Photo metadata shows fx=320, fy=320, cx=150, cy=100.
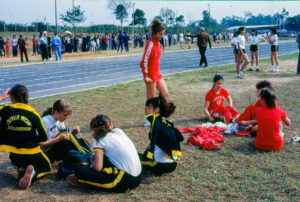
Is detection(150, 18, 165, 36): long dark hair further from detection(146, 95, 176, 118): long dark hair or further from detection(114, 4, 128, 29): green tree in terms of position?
detection(114, 4, 128, 29): green tree

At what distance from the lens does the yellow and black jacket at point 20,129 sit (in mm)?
3865

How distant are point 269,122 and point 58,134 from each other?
121 inches

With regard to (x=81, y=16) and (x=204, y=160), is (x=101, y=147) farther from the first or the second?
(x=81, y=16)

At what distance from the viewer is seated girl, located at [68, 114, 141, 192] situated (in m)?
3.61

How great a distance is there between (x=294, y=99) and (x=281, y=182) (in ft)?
17.6

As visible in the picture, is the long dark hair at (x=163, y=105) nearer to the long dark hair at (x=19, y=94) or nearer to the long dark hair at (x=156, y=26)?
the long dark hair at (x=19, y=94)

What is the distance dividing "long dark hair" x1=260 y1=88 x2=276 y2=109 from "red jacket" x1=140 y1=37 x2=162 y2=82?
7.62 ft

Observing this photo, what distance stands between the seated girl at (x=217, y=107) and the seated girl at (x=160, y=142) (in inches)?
99.4

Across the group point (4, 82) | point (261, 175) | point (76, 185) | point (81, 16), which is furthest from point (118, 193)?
point (81, 16)

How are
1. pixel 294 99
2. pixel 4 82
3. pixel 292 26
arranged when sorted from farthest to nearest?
pixel 292 26, pixel 4 82, pixel 294 99

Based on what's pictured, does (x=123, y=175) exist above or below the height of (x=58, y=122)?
below

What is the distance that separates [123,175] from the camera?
3664 millimetres

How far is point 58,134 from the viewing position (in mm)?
Answer: 4367

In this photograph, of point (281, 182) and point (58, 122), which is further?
point (58, 122)
